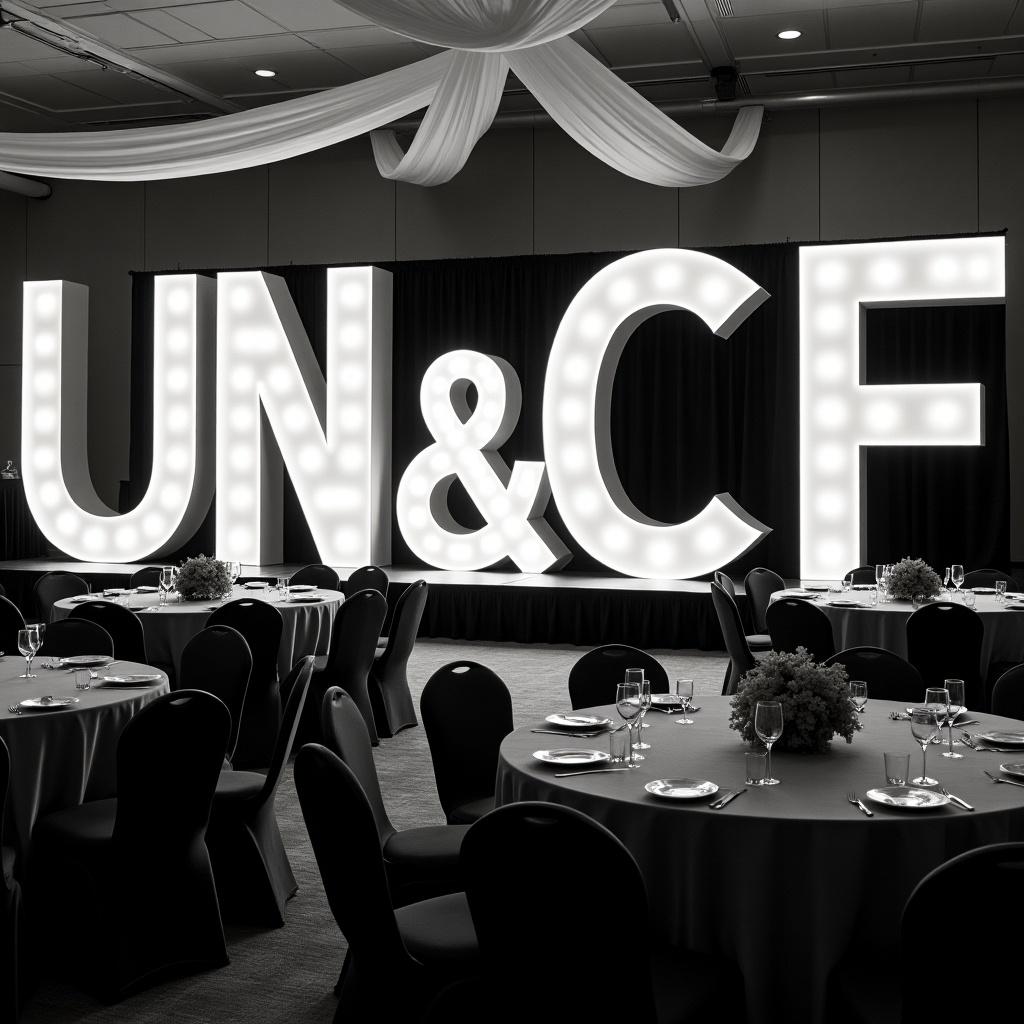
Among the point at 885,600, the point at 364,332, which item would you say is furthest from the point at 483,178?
the point at 885,600

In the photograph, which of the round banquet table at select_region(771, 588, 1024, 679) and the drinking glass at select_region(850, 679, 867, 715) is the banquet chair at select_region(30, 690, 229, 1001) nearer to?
the drinking glass at select_region(850, 679, 867, 715)

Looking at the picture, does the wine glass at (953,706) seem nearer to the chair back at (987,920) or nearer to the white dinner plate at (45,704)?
the chair back at (987,920)

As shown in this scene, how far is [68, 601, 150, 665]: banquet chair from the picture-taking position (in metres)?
5.76

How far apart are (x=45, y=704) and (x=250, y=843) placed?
2.69 feet

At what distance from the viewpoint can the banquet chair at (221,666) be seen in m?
4.78

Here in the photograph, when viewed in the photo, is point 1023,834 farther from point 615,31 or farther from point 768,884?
point 615,31

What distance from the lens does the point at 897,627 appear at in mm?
6305

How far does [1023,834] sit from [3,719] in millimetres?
2938

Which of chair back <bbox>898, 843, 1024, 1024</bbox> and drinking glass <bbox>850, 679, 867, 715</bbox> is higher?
drinking glass <bbox>850, 679, 867, 715</bbox>

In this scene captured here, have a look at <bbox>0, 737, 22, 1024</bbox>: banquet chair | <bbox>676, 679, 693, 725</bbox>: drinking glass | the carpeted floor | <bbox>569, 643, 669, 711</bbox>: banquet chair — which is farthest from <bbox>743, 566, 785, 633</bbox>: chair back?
<bbox>0, 737, 22, 1024</bbox>: banquet chair

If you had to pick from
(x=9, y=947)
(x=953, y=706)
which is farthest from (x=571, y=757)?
(x=9, y=947)

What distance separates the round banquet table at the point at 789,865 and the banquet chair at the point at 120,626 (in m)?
3.51

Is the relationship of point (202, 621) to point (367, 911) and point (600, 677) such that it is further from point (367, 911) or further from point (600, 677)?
point (367, 911)

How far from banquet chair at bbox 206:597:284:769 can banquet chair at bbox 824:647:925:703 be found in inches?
111
